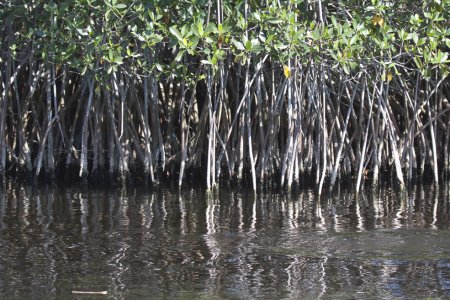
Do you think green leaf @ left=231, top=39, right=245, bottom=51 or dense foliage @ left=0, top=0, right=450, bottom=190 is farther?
dense foliage @ left=0, top=0, right=450, bottom=190

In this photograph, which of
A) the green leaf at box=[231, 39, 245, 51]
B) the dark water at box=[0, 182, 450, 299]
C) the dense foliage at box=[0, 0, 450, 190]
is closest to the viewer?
the dark water at box=[0, 182, 450, 299]

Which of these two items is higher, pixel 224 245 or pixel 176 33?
pixel 176 33

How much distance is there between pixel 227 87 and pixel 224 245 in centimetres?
440

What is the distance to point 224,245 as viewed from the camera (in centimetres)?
790

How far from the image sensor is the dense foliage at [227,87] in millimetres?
9703

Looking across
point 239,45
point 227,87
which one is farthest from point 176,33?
point 227,87

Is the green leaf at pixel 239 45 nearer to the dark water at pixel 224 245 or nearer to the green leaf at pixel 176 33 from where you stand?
the green leaf at pixel 176 33

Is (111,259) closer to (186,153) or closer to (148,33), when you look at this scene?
(148,33)

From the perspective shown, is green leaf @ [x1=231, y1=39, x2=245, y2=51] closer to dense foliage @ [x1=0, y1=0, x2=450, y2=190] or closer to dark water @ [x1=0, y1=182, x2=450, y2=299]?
dense foliage @ [x1=0, y1=0, x2=450, y2=190]

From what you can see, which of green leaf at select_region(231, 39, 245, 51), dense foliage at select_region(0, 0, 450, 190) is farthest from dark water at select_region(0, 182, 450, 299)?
green leaf at select_region(231, 39, 245, 51)

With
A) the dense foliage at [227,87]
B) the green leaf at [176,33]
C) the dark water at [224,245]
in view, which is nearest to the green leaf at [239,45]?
the dense foliage at [227,87]

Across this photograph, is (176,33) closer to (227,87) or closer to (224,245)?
(224,245)

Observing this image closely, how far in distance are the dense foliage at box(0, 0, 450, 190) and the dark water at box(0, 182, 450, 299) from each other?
0.71 m

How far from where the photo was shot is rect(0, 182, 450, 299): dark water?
21.5ft
